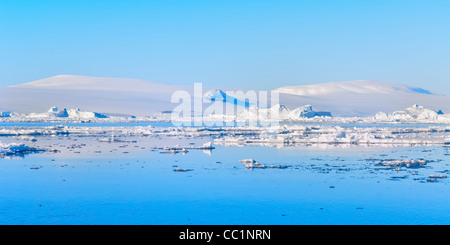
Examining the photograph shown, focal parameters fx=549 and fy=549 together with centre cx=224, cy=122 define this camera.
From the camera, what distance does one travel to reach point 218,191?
13.0 meters

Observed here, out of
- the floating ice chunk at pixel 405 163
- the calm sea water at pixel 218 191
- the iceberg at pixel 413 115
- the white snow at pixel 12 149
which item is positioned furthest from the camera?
the iceberg at pixel 413 115

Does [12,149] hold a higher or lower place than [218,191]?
higher

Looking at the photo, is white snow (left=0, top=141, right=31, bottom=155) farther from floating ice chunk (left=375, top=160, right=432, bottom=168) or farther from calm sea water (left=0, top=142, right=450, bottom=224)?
floating ice chunk (left=375, top=160, right=432, bottom=168)

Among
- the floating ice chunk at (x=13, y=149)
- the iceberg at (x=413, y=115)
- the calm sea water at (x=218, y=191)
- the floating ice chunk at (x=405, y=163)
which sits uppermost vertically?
the iceberg at (x=413, y=115)

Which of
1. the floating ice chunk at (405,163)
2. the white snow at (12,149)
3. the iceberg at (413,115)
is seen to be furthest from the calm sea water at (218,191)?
the iceberg at (413,115)

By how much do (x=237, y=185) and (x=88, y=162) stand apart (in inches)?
283

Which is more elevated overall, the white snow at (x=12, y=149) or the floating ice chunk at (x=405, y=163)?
the white snow at (x=12, y=149)

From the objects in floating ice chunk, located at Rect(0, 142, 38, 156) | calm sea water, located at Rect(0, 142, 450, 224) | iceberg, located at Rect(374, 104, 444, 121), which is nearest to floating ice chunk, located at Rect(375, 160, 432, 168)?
calm sea water, located at Rect(0, 142, 450, 224)

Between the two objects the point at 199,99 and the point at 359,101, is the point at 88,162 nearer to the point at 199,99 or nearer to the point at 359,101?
the point at 199,99

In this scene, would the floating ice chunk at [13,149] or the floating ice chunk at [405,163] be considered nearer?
the floating ice chunk at [405,163]

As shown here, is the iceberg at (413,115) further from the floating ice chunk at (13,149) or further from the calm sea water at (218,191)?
the floating ice chunk at (13,149)

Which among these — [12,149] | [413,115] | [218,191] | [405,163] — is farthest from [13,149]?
[413,115]

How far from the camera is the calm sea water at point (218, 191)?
10.5 meters

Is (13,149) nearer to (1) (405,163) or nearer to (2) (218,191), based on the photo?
(2) (218,191)
